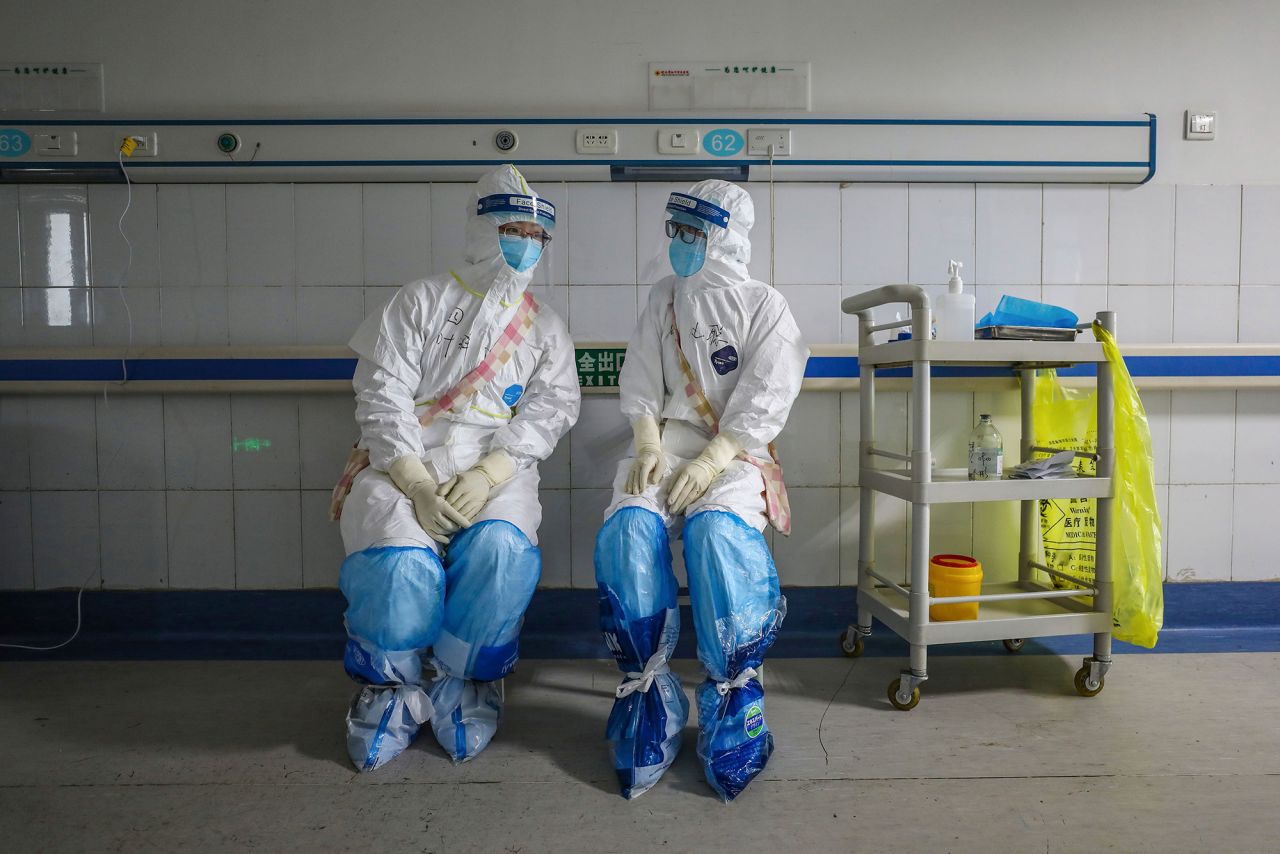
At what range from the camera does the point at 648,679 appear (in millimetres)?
1500

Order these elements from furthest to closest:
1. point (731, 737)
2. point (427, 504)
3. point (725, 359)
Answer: point (725, 359) → point (427, 504) → point (731, 737)

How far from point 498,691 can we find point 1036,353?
154 cm

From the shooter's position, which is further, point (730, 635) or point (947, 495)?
point (947, 495)

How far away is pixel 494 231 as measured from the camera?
1.77m

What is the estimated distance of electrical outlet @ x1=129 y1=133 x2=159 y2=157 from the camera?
7.17 feet

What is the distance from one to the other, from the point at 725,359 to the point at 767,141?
32.0 inches

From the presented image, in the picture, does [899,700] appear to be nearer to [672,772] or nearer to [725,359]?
[672,772]

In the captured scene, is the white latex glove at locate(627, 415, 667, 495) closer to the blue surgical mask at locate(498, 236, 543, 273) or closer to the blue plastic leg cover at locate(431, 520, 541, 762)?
the blue plastic leg cover at locate(431, 520, 541, 762)

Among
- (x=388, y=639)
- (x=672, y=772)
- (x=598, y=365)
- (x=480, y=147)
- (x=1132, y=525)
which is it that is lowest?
(x=672, y=772)

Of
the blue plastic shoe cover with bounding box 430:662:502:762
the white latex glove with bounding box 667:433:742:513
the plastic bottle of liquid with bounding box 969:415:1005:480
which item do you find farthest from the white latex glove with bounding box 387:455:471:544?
the plastic bottle of liquid with bounding box 969:415:1005:480

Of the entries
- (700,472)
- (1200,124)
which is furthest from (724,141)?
(1200,124)

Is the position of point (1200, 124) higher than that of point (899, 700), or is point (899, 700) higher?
point (1200, 124)

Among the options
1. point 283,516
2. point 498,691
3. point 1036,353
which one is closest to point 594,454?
point 498,691

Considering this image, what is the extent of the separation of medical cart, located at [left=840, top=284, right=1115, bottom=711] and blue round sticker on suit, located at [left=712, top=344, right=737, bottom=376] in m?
0.39
